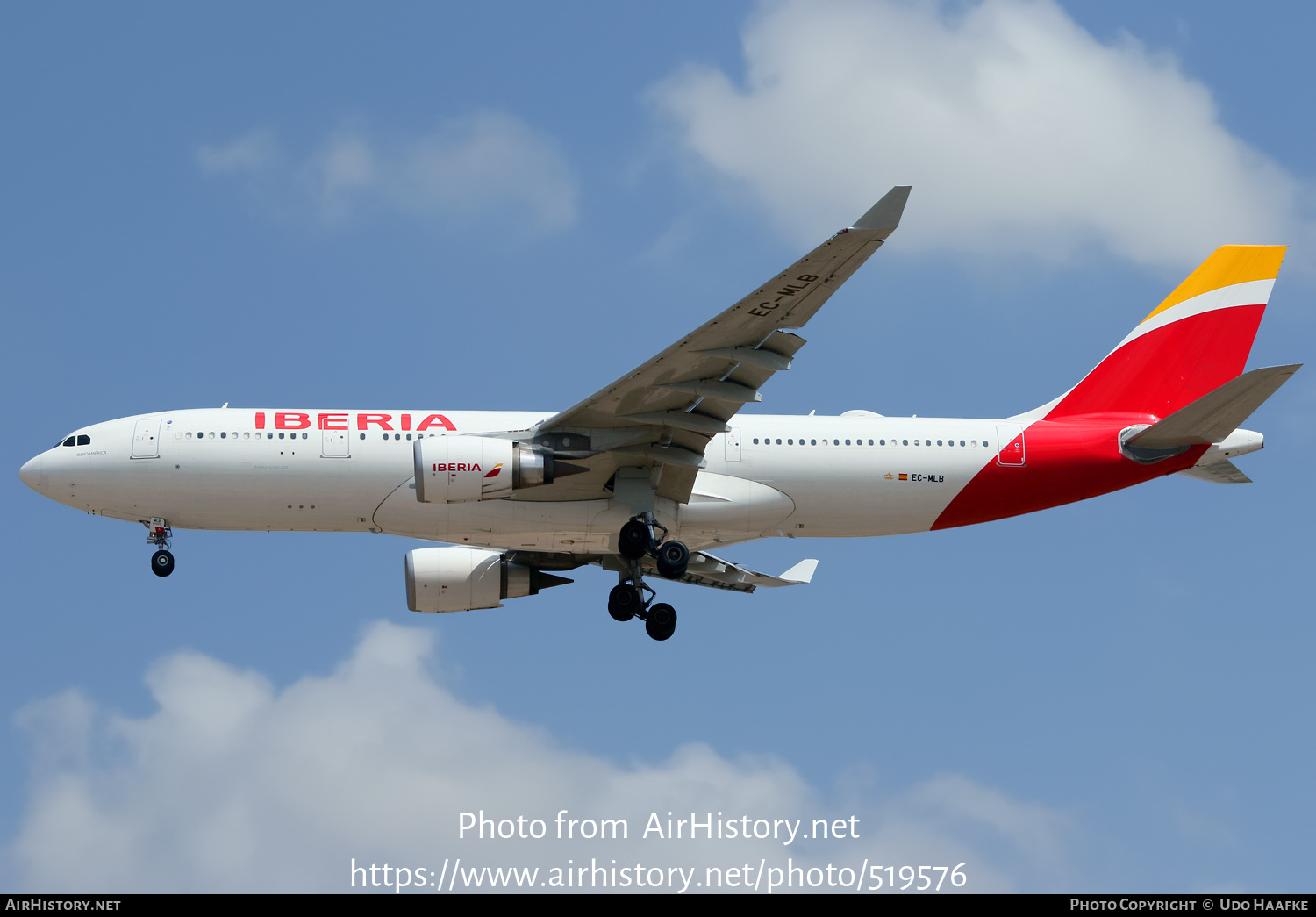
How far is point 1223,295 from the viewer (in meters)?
35.7

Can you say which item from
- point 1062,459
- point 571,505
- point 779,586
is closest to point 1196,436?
point 1062,459

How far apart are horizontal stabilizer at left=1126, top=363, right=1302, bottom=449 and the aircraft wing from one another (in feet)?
29.9

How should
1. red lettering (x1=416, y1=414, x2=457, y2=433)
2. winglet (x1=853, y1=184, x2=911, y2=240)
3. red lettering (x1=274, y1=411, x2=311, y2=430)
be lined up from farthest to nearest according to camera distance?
1. red lettering (x1=416, y1=414, x2=457, y2=433)
2. red lettering (x1=274, y1=411, x2=311, y2=430)
3. winglet (x1=853, y1=184, x2=911, y2=240)

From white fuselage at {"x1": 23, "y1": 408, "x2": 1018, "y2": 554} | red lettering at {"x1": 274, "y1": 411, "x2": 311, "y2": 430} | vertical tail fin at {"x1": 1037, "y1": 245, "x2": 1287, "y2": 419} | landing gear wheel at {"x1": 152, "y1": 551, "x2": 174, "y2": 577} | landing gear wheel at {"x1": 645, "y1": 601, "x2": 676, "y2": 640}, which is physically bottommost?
landing gear wheel at {"x1": 645, "y1": 601, "x2": 676, "y2": 640}

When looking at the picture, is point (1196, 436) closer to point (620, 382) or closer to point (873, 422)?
point (873, 422)

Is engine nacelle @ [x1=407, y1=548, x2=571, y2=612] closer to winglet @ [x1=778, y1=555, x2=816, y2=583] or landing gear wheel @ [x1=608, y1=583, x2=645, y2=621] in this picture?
landing gear wheel @ [x1=608, y1=583, x2=645, y2=621]

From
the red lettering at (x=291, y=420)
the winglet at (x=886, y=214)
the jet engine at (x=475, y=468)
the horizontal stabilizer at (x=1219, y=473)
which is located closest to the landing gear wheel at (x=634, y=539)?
the jet engine at (x=475, y=468)

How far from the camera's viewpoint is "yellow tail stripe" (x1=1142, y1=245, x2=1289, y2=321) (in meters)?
35.8

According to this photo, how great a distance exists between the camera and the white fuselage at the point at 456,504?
30688mm

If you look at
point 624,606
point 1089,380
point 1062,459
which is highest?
point 1089,380

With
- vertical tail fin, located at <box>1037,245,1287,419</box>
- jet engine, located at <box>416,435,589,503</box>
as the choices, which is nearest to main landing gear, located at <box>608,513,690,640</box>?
jet engine, located at <box>416,435,589,503</box>

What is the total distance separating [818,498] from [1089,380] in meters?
7.20

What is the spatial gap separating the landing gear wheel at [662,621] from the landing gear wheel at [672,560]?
7.02ft
